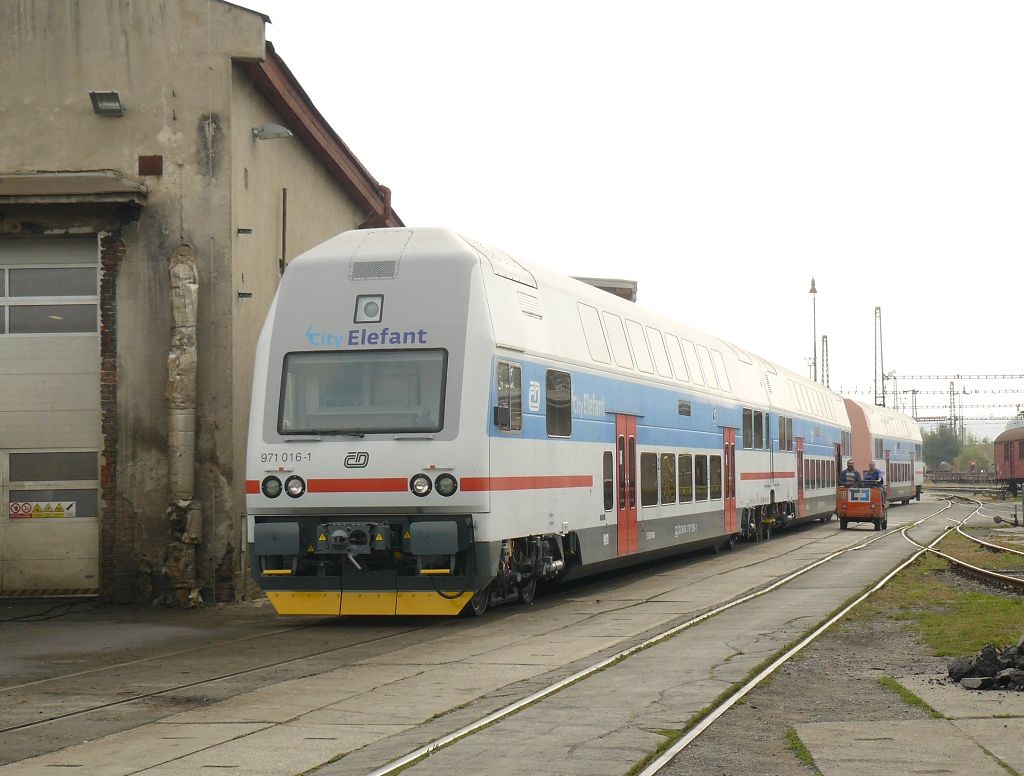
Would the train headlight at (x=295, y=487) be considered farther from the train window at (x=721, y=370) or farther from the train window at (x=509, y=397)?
the train window at (x=721, y=370)

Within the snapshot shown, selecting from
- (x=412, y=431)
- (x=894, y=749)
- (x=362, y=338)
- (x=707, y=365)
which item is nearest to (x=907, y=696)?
(x=894, y=749)

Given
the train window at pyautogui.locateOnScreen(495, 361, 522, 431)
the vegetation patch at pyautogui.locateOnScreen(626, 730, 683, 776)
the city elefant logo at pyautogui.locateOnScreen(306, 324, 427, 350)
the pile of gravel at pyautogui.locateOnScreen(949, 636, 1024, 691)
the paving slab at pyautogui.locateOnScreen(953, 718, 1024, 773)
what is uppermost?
the city elefant logo at pyautogui.locateOnScreen(306, 324, 427, 350)

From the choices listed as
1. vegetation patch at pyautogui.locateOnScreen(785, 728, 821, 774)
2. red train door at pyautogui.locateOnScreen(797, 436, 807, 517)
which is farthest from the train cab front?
red train door at pyautogui.locateOnScreen(797, 436, 807, 517)

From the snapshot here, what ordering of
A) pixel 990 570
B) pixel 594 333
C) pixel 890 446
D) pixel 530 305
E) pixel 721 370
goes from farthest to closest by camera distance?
pixel 890 446 < pixel 721 370 < pixel 990 570 < pixel 594 333 < pixel 530 305

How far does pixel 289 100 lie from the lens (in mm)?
21125

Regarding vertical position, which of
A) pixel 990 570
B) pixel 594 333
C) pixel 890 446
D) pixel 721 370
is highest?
pixel 721 370

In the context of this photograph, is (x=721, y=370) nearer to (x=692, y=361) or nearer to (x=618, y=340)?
(x=692, y=361)

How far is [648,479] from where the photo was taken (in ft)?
71.2

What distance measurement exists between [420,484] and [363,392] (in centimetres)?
125

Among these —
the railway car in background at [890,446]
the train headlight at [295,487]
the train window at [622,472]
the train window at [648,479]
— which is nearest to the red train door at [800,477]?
the railway car in background at [890,446]

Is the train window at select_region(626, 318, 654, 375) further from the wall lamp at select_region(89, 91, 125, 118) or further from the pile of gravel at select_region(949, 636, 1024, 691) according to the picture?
the pile of gravel at select_region(949, 636, 1024, 691)

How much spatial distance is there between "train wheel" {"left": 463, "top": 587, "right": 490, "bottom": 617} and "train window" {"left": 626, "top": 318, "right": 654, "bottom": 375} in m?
6.17

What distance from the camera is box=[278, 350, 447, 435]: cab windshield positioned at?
1486 cm

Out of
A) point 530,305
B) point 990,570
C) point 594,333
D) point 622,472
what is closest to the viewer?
point 530,305
